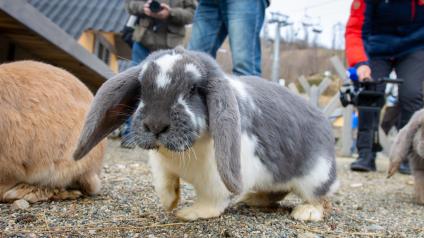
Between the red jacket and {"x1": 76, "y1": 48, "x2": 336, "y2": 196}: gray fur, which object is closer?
{"x1": 76, "y1": 48, "x2": 336, "y2": 196}: gray fur

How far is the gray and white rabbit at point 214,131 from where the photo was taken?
2027 mm

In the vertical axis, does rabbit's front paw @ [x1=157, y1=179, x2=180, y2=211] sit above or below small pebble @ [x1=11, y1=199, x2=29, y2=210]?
above

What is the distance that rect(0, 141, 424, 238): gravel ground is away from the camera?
230cm

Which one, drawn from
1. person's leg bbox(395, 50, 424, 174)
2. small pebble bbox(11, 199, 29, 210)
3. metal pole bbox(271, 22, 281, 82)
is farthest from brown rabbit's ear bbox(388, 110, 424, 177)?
metal pole bbox(271, 22, 281, 82)

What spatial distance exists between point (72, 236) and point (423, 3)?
14.5 feet

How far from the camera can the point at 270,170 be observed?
8.37 ft

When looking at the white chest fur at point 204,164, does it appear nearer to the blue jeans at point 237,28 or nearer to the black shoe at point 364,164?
the blue jeans at point 237,28

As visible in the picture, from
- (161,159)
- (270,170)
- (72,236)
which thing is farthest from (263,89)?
(72,236)

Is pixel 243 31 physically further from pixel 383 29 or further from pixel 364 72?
pixel 383 29

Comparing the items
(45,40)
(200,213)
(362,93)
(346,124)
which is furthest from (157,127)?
(346,124)

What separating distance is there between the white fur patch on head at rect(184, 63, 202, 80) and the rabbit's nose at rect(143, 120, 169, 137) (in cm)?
28

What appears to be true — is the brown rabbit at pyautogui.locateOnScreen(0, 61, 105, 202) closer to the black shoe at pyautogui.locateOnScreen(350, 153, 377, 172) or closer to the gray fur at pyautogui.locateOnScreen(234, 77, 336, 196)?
the gray fur at pyautogui.locateOnScreen(234, 77, 336, 196)

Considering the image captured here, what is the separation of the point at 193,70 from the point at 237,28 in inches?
81.3

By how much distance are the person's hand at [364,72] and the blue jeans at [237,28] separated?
1.40m
